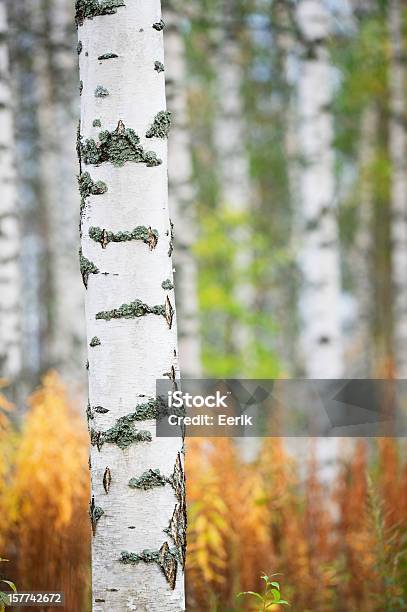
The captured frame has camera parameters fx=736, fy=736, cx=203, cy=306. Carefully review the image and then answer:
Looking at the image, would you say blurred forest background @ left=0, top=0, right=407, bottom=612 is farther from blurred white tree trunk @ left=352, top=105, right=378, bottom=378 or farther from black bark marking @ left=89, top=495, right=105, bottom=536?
black bark marking @ left=89, top=495, right=105, bottom=536

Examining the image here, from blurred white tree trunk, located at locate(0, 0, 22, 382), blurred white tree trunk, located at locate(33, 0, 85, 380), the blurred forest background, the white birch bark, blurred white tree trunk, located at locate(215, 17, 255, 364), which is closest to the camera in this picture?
the blurred forest background

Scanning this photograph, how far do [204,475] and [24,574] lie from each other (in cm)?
88

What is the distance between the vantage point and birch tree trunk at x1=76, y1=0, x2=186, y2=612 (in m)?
2.00

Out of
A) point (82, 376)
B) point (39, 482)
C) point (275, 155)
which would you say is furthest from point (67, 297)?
point (275, 155)

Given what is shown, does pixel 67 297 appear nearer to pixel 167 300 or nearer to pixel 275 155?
pixel 167 300

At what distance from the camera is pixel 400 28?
8086 millimetres

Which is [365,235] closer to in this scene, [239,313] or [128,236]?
[239,313]

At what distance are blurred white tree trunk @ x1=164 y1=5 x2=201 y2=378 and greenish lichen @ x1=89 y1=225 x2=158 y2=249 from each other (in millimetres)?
3489

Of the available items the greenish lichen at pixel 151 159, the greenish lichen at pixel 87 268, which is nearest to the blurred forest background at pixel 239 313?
the greenish lichen at pixel 87 268

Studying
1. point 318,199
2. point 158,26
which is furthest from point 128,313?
point 318,199

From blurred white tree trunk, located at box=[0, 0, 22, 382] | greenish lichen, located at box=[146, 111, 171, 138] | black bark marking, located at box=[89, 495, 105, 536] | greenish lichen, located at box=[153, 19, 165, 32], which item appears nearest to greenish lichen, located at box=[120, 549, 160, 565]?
black bark marking, located at box=[89, 495, 105, 536]

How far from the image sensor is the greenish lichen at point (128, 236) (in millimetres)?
2033

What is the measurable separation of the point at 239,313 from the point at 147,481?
234 inches

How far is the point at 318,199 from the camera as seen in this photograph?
4.98 metres
